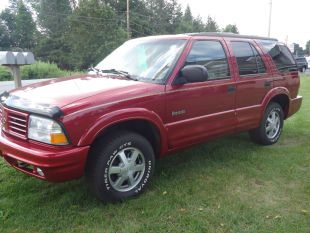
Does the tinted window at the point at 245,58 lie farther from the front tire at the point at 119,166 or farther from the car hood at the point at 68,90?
the front tire at the point at 119,166

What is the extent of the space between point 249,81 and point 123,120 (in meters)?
2.40

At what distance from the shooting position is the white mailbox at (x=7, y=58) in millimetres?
5617

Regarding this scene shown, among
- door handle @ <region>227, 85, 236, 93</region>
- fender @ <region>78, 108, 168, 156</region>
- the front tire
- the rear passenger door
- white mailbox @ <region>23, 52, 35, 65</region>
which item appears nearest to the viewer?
fender @ <region>78, 108, 168, 156</region>

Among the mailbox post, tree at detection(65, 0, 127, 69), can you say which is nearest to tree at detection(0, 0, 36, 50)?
tree at detection(65, 0, 127, 69)

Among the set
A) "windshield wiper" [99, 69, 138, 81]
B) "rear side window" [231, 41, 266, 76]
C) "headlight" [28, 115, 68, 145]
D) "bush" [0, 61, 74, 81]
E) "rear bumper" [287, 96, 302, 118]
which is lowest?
"bush" [0, 61, 74, 81]

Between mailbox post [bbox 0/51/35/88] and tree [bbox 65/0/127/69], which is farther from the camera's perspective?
tree [bbox 65/0/127/69]

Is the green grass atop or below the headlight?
below

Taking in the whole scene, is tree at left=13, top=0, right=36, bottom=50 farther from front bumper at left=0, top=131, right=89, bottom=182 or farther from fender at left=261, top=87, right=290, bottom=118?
front bumper at left=0, top=131, right=89, bottom=182

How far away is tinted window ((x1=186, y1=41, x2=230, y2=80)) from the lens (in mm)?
4410

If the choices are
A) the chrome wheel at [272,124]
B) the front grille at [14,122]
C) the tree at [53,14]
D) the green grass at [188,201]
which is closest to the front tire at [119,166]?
the green grass at [188,201]

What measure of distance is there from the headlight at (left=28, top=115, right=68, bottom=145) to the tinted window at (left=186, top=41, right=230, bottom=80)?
6.09ft

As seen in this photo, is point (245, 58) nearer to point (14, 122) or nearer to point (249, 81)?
point (249, 81)

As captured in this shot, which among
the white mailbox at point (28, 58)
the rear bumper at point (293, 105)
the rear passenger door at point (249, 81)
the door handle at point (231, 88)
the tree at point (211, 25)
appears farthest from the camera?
the tree at point (211, 25)

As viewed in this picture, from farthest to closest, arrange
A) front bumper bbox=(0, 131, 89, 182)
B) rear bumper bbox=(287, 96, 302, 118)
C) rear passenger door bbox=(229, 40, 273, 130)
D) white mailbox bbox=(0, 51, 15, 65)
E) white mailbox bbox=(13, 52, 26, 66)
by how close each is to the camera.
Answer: rear bumper bbox=(287, 96, 302, 118), white mailbox bbox=(13, 52, 26, 66), white mailbox bbox=(0, 51, 15, 65), rear passenger door bbox=(229, 40, 273, 130), front bumper bbox=(0, 131, 89, 182)
